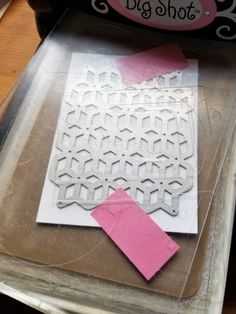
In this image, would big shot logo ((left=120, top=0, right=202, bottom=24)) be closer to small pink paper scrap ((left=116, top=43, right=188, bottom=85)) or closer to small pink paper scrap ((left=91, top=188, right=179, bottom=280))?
small pink paper scrap ((left=116, top=43, right=188, bottom=85))

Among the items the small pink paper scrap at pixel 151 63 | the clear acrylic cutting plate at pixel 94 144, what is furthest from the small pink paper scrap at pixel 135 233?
the small pink paper scrap at pixel 151 63

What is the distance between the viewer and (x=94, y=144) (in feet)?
1.61

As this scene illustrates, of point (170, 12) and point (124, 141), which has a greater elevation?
point (170, 12)

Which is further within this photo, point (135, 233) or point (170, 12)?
point (170, 12)

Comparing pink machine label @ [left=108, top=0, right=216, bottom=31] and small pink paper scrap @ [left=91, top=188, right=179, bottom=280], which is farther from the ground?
pink machine label @ [left=108, top=0, right=216, bottom=31]

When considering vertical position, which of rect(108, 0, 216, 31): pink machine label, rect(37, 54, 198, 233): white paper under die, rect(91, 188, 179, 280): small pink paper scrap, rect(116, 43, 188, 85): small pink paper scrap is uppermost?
rect(108, 0, 216, 31): pink machine label

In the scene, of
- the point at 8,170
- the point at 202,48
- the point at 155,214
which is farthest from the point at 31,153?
the point at 202,48

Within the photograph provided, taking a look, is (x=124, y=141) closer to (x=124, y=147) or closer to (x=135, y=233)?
(x=124, y=147)

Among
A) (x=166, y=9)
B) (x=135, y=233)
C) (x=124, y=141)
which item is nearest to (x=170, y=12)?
(x=166, y=9)

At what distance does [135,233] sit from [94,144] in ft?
0.40

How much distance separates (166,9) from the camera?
1.75ft

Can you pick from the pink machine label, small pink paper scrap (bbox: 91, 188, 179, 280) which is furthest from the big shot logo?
small pink paper scrap (bbox: 91, 188, 179, 280)

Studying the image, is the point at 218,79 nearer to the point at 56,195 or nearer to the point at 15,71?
the point at 56,195

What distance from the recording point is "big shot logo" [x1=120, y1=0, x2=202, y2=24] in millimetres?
520
